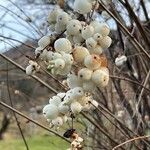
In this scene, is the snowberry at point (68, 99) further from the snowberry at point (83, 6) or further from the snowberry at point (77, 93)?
the snowberry at point (83, 6)

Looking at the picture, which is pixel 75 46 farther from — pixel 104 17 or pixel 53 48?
pixel 104 17

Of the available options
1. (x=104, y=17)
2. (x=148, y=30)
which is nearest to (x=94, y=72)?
(x=104, y=17)

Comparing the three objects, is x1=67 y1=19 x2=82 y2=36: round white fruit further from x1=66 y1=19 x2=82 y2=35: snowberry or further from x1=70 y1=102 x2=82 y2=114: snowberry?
x1=70 y1=102 x2=82 y2=114: snowberry

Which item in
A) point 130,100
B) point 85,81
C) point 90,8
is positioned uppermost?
point 90,8

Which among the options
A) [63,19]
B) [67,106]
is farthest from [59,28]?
[67,106]

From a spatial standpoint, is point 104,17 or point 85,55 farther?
point 104,17

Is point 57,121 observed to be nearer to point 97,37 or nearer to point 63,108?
point 63,108
